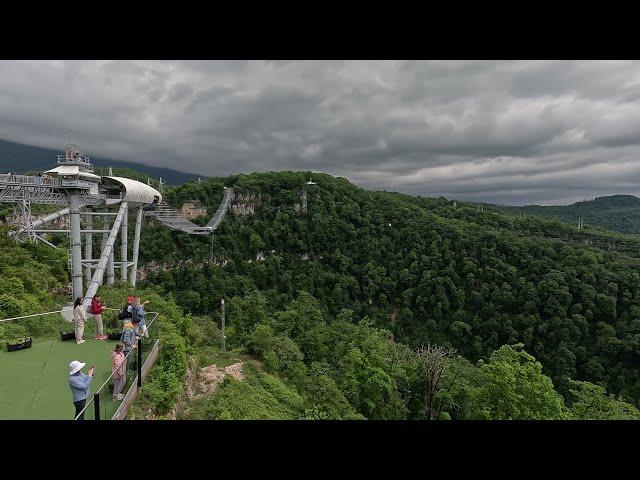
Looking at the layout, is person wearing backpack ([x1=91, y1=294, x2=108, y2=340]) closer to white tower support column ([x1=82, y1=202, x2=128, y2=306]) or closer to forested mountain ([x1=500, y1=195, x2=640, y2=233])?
white tower support column ([x1=82, y1=202, x2=128, y2=306])

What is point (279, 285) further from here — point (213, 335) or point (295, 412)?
point (295, 412)

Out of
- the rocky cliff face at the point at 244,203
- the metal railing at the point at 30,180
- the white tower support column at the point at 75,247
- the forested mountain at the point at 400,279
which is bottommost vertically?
the forested mountain at the point at 400,279

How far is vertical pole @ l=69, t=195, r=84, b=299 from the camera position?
12.2 m

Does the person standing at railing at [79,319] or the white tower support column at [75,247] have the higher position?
the white tower support column at [75,247]

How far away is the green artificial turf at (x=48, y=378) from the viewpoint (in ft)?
→ 18.6

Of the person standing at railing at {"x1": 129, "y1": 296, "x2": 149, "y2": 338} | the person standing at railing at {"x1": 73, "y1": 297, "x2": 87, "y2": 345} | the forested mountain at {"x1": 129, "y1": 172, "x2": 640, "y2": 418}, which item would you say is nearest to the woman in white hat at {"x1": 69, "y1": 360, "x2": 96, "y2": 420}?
the person standing at railing at {"x1": 129, "y1": 296, "x2": 149, "y2": 338}

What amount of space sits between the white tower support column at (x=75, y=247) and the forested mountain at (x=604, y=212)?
401 feet

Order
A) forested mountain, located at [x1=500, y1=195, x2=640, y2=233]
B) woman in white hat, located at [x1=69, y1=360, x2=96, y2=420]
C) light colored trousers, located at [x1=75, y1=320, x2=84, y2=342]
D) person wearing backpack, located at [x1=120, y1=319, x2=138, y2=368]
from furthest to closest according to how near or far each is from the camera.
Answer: forested mountain, located at [x1=500, y1=195, x2=640, y2=233]
light colored trousers, located at [x1=75, y1=320, x2=84, y2=342]
person wearing backpack, located at [x1=120, y1=319, x2=138, y2=368]
woman in white hat, located at [x1=69, y1=360, x2=96, y2=420]

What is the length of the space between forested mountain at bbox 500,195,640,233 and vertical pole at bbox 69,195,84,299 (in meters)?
122

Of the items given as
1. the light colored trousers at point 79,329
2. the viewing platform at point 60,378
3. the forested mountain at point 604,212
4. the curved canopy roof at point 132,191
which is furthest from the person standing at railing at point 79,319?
the forested mountain at point 604,212

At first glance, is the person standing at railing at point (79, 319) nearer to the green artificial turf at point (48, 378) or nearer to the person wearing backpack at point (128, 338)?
the green artificial turf at point (48, 378)

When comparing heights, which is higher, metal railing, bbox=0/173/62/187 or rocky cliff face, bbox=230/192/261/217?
rocky cliff face, bbox=230/192/261/217

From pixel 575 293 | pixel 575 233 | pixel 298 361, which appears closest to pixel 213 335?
pixel 298 361

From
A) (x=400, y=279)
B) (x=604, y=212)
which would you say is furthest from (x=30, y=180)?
(x=604, y=212)
